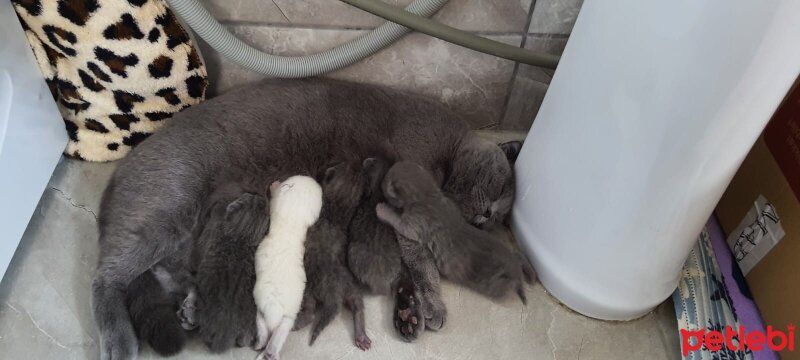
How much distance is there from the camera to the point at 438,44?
4.79ft

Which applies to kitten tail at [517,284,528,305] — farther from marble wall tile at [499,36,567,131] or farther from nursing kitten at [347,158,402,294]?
marble wall tile at [499,36,567,131]

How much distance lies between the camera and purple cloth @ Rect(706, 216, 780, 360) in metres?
1.26

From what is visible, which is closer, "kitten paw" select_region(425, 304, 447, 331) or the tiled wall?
"kitten paw" select_region(425, 304, 447, 331)

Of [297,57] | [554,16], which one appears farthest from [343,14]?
[554,16]

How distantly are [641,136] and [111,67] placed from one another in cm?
102

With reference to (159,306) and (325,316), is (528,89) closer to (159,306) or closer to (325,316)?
(325,316)

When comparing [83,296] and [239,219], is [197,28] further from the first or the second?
[83,296]

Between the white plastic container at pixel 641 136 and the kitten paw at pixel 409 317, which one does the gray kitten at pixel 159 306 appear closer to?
the kitten paw at pixel 409 317

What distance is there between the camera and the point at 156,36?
127cm

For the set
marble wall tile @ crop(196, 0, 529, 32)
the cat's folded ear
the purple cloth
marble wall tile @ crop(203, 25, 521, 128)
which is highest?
marble wall tile @ crop(196, 0, 529, 32)

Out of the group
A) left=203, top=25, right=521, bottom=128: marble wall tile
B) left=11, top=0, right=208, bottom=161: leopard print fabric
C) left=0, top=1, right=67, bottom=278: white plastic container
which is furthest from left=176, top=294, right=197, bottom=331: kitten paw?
left=203, top=25, right=521, bottom=128: marble wall tile

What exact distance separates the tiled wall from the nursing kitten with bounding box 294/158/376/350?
297 mm

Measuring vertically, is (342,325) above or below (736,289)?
below

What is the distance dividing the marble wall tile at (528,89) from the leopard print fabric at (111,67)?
0.73 m
